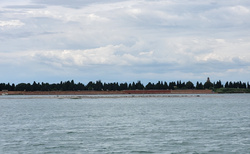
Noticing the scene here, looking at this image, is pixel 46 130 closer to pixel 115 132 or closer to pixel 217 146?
pixel 115 132

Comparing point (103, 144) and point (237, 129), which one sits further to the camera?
point (237, 129)

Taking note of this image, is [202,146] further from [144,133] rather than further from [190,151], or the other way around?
[144,133]

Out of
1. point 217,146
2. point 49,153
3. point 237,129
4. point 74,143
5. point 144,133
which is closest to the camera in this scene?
point 49,153

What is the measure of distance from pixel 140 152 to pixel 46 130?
19025mm

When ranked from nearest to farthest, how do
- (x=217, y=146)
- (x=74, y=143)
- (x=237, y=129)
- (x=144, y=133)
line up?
1. (x=217, y=146)
2. (x=74, y=143)
3. (x=144, y=133)
4. (x=237, y=129)

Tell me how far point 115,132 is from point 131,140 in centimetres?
696

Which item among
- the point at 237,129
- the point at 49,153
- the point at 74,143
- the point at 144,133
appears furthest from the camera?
the point at 237,129

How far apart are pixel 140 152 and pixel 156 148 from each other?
217 centimetres

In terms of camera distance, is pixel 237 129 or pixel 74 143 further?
pixel 237 129

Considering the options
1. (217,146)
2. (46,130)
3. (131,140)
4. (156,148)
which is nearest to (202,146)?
(217,146)

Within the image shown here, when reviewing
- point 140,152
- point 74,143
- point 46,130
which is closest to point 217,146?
point 140,152

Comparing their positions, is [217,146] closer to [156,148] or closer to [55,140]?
[156,148]

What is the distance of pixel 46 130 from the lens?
164ft

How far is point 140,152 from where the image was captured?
112 ft
